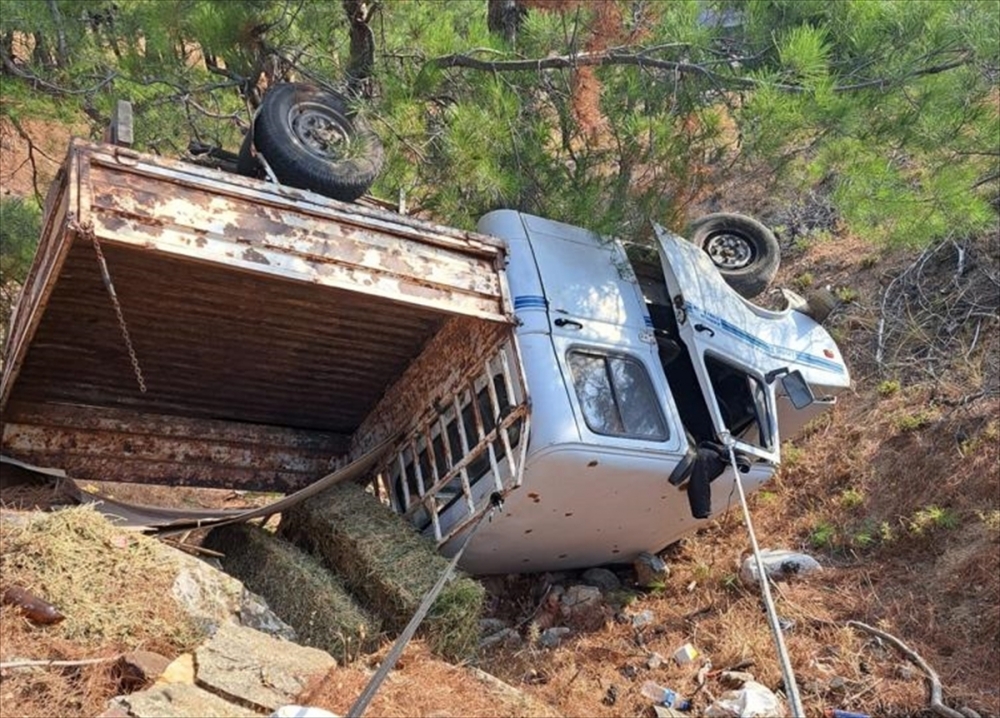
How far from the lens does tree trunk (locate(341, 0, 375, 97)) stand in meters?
7.76

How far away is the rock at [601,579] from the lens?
795cm

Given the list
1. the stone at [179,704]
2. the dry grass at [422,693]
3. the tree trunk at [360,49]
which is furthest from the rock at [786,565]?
the tree trunk at [360,49]

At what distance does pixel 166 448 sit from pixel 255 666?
13.1 ft

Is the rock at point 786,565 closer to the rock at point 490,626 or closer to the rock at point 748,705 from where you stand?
the rock at point 748,705

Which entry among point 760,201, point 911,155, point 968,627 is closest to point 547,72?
point 911,155

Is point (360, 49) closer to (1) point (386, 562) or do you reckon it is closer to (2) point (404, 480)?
(2) point (404, 480)

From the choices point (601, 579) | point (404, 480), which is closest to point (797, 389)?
point (601, 579)

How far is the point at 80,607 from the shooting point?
461cm

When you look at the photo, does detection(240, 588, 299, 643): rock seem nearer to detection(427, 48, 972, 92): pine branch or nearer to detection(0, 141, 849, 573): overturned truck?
detection(0, 141, 849, 573): overturned truck

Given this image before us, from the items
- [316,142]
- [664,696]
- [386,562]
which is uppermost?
[316,142]

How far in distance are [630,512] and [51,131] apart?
651cm

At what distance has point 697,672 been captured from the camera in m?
6.55

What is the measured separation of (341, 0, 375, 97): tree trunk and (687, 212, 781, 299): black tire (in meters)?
3.29

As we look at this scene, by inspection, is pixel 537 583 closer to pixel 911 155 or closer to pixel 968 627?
pixel 968 627
